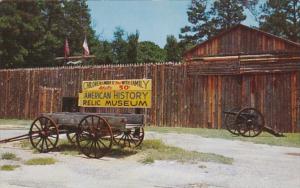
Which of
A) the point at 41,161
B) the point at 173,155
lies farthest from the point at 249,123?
the point at 41,161

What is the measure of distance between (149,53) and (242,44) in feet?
62.7

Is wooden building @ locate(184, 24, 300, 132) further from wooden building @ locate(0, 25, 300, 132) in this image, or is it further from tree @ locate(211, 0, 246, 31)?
tree @ locate(211, 0, 246, 31)

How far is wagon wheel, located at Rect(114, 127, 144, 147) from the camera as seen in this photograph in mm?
13319

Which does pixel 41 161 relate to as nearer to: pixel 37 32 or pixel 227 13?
pixel 37 32

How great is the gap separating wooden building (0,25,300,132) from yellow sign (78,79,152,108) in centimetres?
652

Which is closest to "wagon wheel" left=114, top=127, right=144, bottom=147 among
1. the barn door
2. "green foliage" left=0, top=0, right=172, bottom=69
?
the barn door

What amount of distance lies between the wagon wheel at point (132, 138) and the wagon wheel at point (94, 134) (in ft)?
3.23

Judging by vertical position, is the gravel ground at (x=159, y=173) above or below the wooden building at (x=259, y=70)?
below

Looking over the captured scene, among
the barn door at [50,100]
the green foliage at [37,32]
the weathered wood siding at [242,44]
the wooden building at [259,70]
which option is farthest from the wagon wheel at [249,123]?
the green foliage at [37,32]

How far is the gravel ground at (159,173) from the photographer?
29.2 feet

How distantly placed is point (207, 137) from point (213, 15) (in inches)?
1528

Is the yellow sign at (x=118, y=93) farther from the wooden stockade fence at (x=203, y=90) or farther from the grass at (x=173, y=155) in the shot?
the wooden stockade fence at (x=203, y=90)

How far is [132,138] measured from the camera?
13609 mm

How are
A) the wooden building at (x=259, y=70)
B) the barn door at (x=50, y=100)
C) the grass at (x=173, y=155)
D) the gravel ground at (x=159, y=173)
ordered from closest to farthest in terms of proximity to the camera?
the gravel ground at (x=159, y=173) → the grass at (x=173, y=155) → the wooden building at (x=259, y=70) → the barn door at (x=50, y=100)
